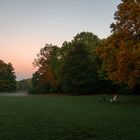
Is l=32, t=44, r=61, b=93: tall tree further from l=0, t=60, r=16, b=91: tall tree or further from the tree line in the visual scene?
l=0, t=60, r=16, b=91: tall tree

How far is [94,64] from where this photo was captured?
78875 millimetres

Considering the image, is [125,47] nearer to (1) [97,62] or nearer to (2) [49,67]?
(1) [97,62]

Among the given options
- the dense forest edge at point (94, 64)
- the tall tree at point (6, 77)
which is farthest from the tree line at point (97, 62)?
the tall tree at point (6, 77)

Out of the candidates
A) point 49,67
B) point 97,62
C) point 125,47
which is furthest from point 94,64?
point 125,47

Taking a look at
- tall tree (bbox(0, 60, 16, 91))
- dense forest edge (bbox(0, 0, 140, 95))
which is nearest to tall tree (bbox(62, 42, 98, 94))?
dense forest edge (bbox(0, 0, 140, 95))

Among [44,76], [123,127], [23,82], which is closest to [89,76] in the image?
[44,76]

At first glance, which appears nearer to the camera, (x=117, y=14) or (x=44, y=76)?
(x=117, y=14)

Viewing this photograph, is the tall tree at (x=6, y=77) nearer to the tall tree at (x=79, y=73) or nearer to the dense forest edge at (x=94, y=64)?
the dense forest edge at (x=94, y=64)

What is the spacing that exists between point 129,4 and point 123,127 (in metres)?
24.6

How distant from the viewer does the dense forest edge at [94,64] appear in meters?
38.8

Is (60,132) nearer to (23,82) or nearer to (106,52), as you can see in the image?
(106,52)

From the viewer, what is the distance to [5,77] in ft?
445

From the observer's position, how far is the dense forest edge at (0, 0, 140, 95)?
38781mm

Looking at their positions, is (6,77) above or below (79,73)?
above
